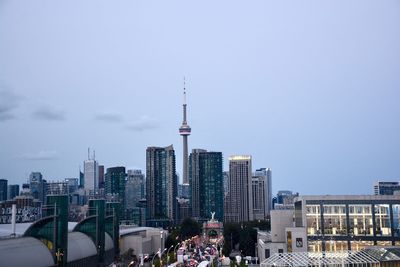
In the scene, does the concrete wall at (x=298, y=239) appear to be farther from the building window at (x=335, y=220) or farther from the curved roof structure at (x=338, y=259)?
the curved roof structure at (x=338, y=259)

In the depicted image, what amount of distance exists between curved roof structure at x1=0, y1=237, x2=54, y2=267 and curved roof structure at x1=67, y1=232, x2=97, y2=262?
826cm

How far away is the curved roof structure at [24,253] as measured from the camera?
51.2 m

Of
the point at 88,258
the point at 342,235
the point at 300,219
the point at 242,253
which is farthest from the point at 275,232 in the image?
the point at 88,258

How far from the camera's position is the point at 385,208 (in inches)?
2972

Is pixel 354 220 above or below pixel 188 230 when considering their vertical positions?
above

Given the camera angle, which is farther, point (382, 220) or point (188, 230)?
point (188, 230)

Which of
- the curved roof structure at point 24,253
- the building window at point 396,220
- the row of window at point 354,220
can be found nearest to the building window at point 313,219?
the row of window at point 354,220

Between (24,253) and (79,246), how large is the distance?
1896 cm

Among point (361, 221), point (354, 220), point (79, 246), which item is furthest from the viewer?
point (354, 220)

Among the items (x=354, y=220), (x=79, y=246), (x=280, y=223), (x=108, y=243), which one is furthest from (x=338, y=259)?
(x=108, y=243)

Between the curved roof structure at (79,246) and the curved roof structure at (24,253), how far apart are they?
27.1ft

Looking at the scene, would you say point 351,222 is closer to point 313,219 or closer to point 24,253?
point 313,219

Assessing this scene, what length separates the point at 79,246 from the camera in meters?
72.9

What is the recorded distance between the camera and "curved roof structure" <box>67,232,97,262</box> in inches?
2712
